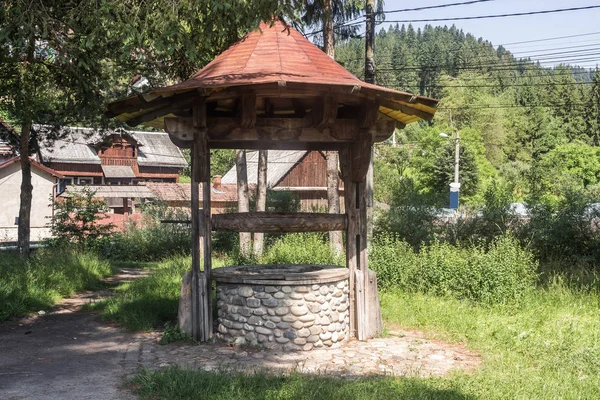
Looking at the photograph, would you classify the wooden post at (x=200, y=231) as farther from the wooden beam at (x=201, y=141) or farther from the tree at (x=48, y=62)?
the tree at (x=48, y=62)

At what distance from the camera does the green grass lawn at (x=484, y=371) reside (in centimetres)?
570

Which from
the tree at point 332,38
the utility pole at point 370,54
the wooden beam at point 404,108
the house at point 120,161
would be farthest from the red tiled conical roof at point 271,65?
the house at point 120,161

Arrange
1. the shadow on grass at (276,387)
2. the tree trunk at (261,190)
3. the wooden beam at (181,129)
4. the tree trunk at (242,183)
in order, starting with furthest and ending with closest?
A: the tree trunk at (242,183) → the tree trunk at (261,190) → the wooden beam at (181,129) → the shadow on grass at (276,387)

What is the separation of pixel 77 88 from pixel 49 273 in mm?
3560

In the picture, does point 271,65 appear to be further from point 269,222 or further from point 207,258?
point 207,258

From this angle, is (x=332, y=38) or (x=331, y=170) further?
(x=331, y=170)

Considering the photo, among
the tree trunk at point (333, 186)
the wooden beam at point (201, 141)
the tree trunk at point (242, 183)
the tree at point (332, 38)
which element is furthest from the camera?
the tree trunk at point (242, 183)

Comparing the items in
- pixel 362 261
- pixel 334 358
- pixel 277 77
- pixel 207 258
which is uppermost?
pixel 277 77

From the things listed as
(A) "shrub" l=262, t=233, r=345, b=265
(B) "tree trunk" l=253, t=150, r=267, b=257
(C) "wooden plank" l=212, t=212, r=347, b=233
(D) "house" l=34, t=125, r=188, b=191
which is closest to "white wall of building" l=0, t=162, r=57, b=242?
(D) "house" l=34, t=125, r=188, b=191

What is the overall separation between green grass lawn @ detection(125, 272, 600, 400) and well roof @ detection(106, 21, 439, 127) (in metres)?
2.89

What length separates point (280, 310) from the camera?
7.95m

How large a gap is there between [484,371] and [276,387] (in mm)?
2170

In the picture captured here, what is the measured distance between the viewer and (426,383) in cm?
608

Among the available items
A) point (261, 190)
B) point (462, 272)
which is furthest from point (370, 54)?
point (462, 272)
